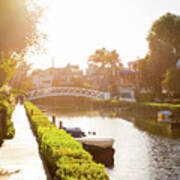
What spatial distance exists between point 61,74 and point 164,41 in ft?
224

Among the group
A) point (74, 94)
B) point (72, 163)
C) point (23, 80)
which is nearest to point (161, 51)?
point (74, 94)

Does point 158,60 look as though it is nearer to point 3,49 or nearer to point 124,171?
point 124,171

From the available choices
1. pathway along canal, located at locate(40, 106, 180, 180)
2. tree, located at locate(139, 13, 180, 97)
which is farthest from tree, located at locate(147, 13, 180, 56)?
pathway along canal, located at locate(40, 106, 180, 180)

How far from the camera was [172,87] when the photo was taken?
65.1 meters

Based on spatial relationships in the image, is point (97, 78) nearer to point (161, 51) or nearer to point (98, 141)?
point (161, 51)

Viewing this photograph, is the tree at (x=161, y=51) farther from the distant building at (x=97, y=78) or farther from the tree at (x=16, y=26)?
the tree at (x=16, y=26)

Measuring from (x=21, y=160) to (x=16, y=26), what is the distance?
6752mm

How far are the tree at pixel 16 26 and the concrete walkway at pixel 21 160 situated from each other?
3983 mm

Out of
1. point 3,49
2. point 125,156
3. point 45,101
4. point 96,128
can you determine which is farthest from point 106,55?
point 3,49

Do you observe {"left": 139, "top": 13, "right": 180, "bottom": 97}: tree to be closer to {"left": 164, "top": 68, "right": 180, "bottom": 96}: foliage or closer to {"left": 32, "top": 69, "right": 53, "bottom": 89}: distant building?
{"left": 164, "top": 68, "right": 180, "bottom": 96}: foliage

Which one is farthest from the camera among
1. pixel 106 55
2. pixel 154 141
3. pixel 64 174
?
pixel 106 55

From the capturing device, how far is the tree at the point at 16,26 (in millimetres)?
13439

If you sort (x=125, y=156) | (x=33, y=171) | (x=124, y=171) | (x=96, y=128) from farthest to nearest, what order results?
(x=96, y=128) < (x=125, y=156) < (x=124, y=171) < (x=33, y=171)

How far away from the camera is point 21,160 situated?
16734 mm
